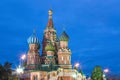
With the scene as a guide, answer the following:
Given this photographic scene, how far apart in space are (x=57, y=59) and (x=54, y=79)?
12408 millimetres

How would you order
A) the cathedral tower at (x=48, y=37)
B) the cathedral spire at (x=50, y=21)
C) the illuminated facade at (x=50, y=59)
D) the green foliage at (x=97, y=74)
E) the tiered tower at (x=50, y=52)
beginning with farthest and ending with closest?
the cathedral spire at (x=50, y=21)
the cathedral tower at (x=48, y=37)
the tiered tower at (x=50, y=52)
the green foliage at (x=97, y=74)
the illuminated facade at (x=50, y=59)

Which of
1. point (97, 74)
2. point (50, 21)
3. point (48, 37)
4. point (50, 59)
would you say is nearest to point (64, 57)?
point (50, 59)

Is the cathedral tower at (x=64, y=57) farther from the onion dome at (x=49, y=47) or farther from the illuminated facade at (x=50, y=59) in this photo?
the onion dome at (x=49, y=47)

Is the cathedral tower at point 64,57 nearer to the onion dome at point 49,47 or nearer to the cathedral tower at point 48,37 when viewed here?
the onion dome at point 49,47

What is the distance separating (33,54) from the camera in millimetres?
124375

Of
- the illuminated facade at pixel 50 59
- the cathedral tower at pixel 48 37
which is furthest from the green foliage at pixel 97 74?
the cathedral tower at pixel 48 37

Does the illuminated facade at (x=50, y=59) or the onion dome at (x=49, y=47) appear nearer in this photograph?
the illuminated facade at (x=50, y=59)

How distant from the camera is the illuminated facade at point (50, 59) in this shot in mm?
115188

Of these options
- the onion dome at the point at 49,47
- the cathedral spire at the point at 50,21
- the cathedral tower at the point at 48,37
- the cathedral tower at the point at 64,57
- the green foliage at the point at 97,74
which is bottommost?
the green foliage at the point at 97,74

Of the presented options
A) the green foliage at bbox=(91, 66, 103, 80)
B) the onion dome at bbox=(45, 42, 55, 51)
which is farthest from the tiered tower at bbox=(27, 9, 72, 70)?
the green foliage at bbox=(91, 66, 103, 80)

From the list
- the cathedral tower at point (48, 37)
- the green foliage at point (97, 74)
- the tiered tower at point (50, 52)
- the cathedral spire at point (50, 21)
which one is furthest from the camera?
the cathedral spire at point (50, 21)

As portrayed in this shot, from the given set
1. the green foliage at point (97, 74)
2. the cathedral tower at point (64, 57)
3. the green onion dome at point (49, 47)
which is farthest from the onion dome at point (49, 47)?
the green foliage at point (97, 74)

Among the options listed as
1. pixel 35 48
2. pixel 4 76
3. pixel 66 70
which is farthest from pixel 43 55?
pixel 4 76

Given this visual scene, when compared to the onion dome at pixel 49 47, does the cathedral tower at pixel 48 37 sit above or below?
above
